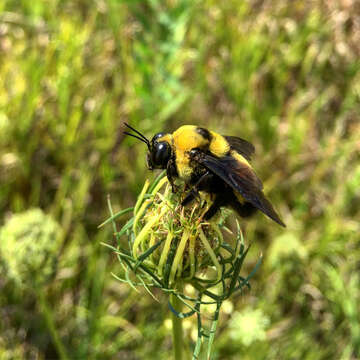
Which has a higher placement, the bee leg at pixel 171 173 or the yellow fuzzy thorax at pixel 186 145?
the yellow fuzzy thorax at pixel 186 145

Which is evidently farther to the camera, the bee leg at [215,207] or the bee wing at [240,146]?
the bee wing at [240,146]

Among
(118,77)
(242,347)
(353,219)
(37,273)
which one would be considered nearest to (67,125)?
(118,77)

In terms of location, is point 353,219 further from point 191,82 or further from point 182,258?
point 182,258

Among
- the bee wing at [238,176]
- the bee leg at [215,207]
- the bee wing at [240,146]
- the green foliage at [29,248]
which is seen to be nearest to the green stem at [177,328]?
the bee leg at [215,207]

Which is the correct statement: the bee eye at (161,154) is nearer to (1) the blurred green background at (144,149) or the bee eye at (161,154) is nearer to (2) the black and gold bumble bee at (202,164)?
(2) the black and gold bumble bee at (202,164)

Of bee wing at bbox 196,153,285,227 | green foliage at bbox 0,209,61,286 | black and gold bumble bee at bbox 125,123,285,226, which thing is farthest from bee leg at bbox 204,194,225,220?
green foliage at bbox 0,209,61,286

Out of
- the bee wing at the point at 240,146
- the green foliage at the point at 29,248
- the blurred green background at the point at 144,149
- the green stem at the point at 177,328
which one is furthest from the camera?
the blurred green background at the point at 144,149

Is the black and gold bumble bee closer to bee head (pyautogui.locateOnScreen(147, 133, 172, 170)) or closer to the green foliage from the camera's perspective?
bee head (pyautogui.locateOnScreen(147, 133, 172, 170))
